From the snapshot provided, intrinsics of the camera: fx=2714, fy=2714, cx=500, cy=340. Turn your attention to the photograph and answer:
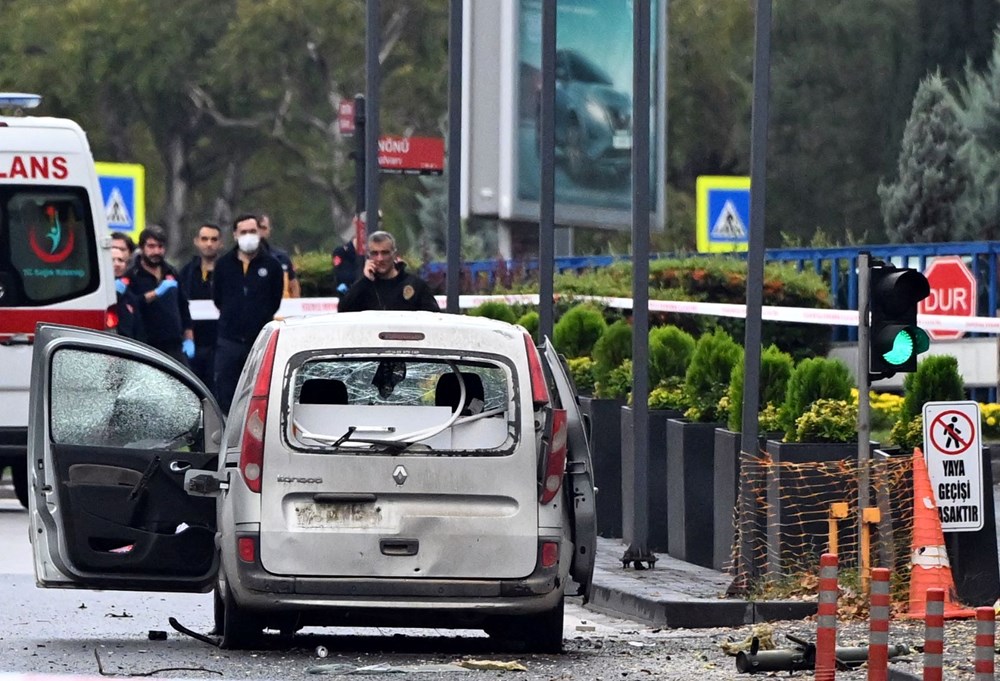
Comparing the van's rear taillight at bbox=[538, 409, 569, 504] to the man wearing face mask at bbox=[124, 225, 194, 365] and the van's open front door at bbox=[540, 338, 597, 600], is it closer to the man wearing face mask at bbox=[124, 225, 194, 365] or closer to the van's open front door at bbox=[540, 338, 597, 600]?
the van's open front door at bbox=[540, 338, 597, 600]

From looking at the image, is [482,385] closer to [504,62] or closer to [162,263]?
[162,263]

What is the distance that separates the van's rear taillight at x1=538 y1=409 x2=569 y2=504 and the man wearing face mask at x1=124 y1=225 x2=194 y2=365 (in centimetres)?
1011

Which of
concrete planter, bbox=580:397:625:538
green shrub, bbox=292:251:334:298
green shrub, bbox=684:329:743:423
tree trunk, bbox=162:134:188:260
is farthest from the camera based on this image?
tree trunk, bbox=162:134:188:260

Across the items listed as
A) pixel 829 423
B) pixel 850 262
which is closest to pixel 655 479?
pixel 829 423

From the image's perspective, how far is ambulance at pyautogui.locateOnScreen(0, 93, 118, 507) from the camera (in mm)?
18594

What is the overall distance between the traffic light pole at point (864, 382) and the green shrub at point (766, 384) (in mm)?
1849

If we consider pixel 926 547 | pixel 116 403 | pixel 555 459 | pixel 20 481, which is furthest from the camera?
pixel 20 481

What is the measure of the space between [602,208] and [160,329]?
8.72m

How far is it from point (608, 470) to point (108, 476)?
650 centimetres

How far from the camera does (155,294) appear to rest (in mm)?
21312

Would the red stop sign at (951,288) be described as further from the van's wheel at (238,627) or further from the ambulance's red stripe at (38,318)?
the van's wheel at (238,627)

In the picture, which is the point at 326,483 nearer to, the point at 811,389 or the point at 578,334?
the point at 811,389

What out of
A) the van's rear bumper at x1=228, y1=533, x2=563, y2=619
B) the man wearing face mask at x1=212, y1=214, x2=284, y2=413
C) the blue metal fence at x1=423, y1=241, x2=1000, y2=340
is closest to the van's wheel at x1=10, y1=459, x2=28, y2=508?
the man wearing face mask at x1=212, y1=214, x2=284, y2=413

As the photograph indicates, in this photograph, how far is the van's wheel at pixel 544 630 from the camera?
11.7 m
